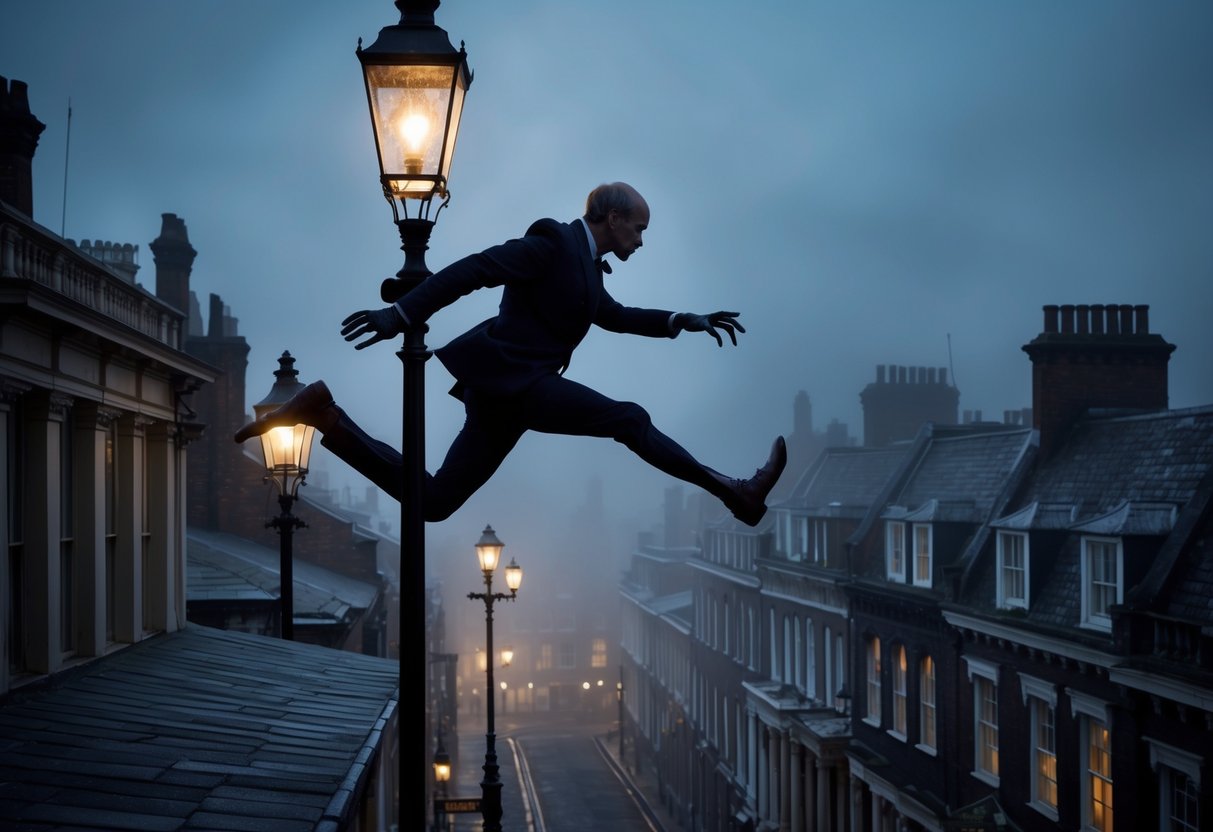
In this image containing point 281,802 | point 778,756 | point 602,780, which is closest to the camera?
point 281,802

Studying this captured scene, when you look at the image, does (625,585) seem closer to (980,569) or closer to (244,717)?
(980,569)

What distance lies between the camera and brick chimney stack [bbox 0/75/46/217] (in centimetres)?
1494

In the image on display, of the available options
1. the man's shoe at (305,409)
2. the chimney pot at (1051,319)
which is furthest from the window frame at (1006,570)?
the man's shoe at (305,409)

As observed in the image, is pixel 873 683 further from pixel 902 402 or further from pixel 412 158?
pixel 412 158

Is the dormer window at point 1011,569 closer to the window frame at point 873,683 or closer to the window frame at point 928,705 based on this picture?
the window frame at point 928,705

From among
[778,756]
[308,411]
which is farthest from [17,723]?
[778,756]

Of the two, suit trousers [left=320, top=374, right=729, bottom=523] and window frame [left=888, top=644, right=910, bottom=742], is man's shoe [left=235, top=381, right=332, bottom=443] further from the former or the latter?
window frame [left=888, top=644, right=910, bottom=742]

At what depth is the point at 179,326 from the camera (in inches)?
701

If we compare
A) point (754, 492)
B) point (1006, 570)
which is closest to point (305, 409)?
point (754, 492)

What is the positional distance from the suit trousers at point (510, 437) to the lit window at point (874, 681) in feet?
83.6

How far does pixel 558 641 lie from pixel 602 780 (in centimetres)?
→ 3046

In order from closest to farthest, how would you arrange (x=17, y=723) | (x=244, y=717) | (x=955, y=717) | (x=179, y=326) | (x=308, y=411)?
1. (x=308, y=411)
2. (x=17, y=723)
3. (x=244, y=717)
4. (x=179, y=326)
5. (x=955, y=717)

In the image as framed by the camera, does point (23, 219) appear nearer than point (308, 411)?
No

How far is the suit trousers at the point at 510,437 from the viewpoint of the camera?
4.11 m
